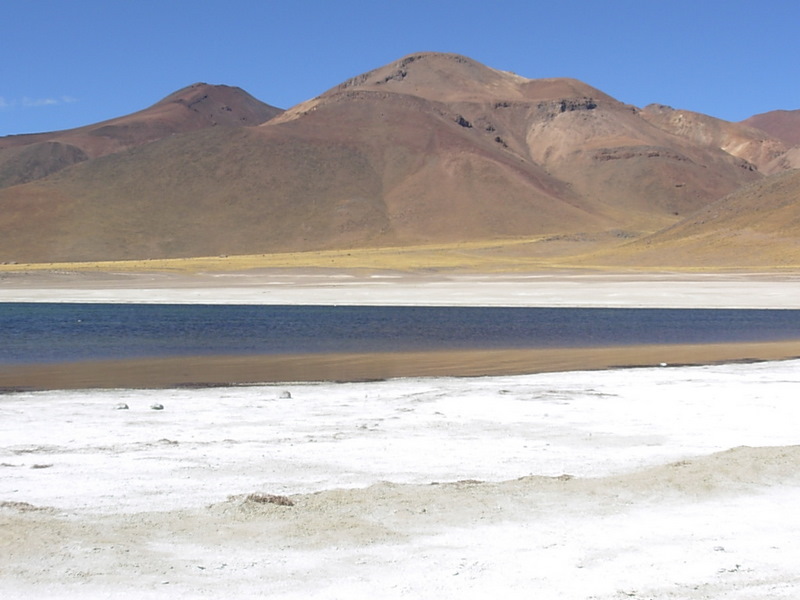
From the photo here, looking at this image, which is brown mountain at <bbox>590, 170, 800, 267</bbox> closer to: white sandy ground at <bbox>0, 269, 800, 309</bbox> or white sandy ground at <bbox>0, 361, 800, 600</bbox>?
white sandy ground at <bbox>0, 269, 800, 309</bbox>

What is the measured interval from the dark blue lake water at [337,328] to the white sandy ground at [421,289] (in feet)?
12.5

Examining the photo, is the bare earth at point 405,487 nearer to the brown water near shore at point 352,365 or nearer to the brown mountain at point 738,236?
the brown water near shore at point 352,365

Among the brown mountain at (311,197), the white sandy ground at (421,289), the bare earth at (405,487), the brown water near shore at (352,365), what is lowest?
the brown water near shore at (352,365)

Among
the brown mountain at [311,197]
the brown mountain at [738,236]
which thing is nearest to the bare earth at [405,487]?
the brown mountain at [738,236]

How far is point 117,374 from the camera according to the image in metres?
21.9

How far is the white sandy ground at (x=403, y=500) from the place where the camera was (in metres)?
7.30

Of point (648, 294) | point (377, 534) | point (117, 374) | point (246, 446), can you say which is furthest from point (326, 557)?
point (648, 294)

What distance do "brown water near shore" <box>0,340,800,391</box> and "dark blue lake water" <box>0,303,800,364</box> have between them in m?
1.64

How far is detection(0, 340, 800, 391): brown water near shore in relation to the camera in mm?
20828

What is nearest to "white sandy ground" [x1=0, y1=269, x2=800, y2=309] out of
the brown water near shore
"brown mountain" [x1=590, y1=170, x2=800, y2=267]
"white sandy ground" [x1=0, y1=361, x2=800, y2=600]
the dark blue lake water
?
the dark blue lake water

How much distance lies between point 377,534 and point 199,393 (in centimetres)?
1029

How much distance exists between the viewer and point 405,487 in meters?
9.96

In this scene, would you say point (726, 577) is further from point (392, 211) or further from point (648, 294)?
→ point (392, 211)

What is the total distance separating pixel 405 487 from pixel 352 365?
13905 millimetres
